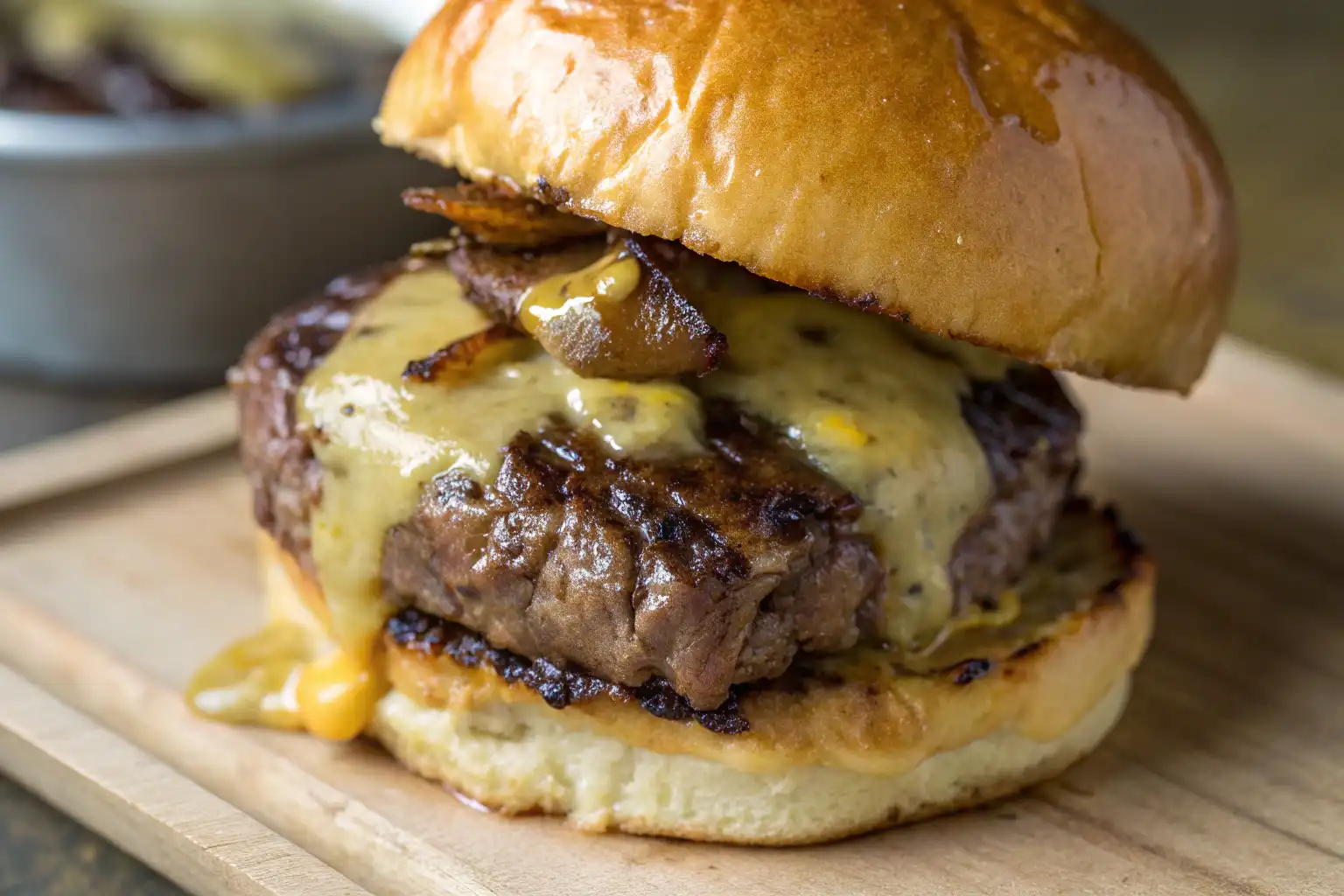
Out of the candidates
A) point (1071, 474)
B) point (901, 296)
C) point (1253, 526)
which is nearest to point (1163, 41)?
point (1253, 526)

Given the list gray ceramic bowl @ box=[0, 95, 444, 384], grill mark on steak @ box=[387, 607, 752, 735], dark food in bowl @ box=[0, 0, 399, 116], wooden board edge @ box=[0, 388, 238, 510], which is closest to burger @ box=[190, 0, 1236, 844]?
grill mark on steak @ box=[387, 607, 752, 735]

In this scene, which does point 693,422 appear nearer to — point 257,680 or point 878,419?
point 878,419

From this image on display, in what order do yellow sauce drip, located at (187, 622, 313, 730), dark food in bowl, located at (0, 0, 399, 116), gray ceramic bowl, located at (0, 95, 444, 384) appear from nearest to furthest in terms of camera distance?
1. yellow sauce drip, located at (187, 622, 313, 730)
2. gray ceramic bowl, located at (0, 95, 444, 384)
3. dark food in bowl, located at (0, 0, 399, 116)

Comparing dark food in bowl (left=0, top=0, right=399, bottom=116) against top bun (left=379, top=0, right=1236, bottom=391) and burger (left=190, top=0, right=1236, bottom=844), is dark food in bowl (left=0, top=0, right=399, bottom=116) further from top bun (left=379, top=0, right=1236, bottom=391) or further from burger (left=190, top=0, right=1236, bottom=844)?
top bun (left=379, top=0, right=1236, bottom=391)

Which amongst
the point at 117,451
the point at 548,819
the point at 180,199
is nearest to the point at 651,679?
the point at 548,819

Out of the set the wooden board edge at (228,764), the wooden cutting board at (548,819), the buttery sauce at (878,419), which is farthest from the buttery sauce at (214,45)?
the buttery sauce at (878,419)

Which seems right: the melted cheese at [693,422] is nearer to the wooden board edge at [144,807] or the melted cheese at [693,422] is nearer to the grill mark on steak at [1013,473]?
the grill mark on steak at [1013,473]
